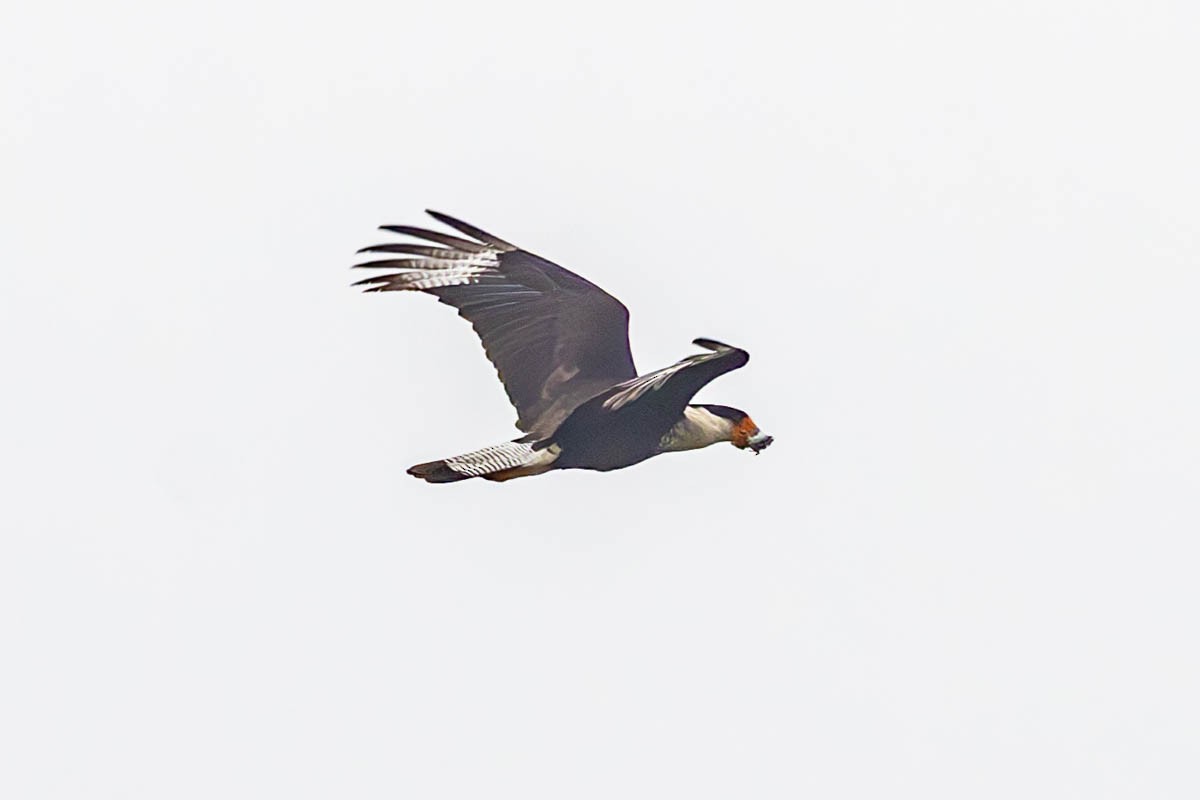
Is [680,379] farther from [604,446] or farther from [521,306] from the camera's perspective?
[521,306]

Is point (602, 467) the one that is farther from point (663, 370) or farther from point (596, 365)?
point (663, 370)

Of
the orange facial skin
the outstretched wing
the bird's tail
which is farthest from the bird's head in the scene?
the bird's tail

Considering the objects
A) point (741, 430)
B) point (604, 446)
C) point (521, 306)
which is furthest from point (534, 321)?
point (741, 430)

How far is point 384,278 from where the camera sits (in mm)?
13609

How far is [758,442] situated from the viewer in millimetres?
13414

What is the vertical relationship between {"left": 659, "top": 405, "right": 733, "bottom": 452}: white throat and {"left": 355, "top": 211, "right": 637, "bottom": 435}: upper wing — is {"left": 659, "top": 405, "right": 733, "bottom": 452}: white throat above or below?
below

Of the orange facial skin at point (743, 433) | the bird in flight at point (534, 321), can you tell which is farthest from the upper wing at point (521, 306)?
the orange facial skin at point (743, 433)

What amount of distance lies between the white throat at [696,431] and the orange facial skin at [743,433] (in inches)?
1.8

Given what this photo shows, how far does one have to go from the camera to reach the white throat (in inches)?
510

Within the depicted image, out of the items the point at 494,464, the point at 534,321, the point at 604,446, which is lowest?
the point at 494,464

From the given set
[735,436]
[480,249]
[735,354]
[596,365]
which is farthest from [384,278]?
[735,354]

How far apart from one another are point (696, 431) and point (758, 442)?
0.56 meters

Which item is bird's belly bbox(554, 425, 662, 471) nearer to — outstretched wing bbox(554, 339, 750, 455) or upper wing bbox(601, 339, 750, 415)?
outstretched wing bbox(554, 339, 750, 455)

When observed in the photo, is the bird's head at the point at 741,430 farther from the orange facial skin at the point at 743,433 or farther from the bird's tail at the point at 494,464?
the bird's tail at the point at 494,464
